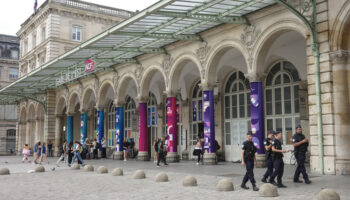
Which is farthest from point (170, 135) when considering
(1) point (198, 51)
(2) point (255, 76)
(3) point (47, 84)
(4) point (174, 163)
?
(3) point (47, 84)

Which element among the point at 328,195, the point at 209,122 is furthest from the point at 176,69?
the point at 328,195

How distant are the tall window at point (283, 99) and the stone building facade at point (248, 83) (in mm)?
50

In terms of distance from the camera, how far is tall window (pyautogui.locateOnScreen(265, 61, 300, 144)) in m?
20.0

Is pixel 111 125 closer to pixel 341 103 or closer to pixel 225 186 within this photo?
pixel 341 103

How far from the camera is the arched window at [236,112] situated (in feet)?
74.7

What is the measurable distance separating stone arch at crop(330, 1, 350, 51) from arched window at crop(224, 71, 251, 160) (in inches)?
362

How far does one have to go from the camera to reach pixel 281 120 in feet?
67.6

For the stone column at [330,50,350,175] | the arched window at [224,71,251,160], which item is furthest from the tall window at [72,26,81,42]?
the stone column at [330,50,350,175]

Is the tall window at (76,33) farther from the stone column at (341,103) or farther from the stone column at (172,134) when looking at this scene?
the stone column at (341,103)

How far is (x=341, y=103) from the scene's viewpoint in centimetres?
1359

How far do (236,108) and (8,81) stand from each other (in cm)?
4700

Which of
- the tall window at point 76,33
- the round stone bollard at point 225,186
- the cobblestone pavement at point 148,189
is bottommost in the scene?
the cobblestone pavement at point 148,189

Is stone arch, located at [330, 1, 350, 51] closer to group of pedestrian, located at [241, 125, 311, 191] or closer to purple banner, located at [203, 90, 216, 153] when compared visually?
group of pedestrian, located at [241, 125, 311, 191]

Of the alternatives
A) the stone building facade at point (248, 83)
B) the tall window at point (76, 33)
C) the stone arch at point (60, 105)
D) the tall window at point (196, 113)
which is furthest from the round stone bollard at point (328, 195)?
the tall window at point (76, 33)
